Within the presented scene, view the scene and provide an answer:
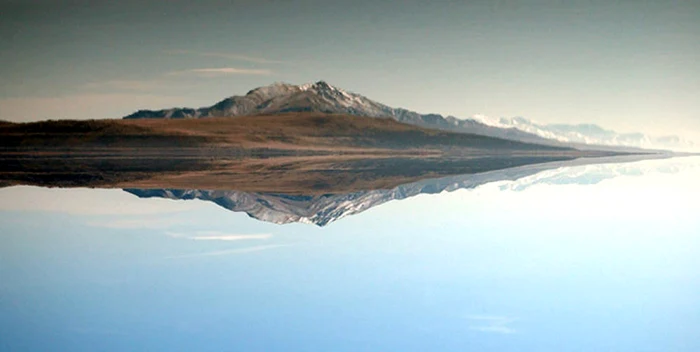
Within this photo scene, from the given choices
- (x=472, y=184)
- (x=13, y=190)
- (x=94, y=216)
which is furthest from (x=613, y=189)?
(x=13, y=190)

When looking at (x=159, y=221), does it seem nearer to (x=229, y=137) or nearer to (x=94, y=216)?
(x=94, y=216)

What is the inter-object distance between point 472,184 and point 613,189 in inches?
167

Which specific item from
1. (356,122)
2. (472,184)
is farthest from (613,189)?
(356,122)

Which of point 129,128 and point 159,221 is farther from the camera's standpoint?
point 129,128

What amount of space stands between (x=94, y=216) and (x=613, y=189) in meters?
15.3

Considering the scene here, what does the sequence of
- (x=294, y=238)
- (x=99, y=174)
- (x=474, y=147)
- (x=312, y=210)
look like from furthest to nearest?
1. (x=474, y=147)
2. (x=99, y=174)
3. (x=312, y=210)
4. (x=294, y=238)

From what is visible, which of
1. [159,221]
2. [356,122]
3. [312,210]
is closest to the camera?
[159,221]

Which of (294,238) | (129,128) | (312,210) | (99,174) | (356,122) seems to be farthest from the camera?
(356,122)

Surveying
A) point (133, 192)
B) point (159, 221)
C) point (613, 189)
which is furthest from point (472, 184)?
point (159, 221)

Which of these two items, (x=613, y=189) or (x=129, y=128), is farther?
(x=129, y=128)

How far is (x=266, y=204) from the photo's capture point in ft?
54.5

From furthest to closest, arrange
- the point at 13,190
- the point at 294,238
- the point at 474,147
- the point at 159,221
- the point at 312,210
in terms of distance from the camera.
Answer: the point at 474,147, the point at 13,190, the point at 312,210, the point at 159,221, the point at 294,238

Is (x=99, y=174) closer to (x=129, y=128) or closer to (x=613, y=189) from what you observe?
(x=613, y=189)

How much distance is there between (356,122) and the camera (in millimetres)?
145875
